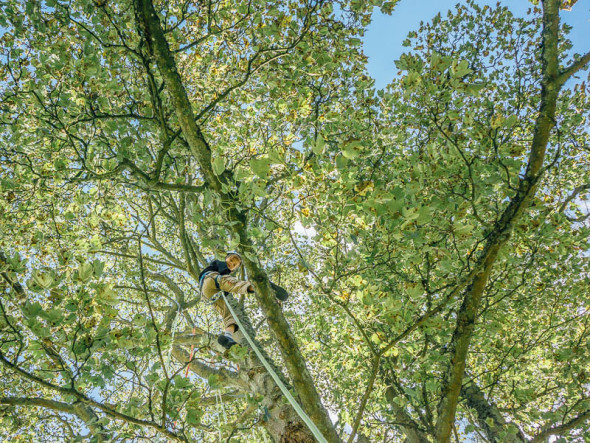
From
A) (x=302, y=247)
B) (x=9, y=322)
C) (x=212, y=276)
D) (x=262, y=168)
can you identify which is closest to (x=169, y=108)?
(x=212, y=276)

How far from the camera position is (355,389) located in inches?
259

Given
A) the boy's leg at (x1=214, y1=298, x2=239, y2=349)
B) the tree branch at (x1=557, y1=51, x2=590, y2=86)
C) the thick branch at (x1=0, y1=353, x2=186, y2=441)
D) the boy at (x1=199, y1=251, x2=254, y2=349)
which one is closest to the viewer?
the thick branch at (x1=0, y1=353, x2=186, y2=441)

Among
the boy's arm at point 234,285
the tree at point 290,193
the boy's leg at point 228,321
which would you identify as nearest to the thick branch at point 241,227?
the tree at point 290,193

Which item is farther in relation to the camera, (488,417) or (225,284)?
(488,417)

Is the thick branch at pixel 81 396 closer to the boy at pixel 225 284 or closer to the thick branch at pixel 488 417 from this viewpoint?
the boy at pixel 225 284

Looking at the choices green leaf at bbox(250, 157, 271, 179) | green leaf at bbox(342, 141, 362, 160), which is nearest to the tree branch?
green leaf at bbox(342, 141, 362, 160)

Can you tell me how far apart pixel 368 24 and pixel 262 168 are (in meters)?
3.41

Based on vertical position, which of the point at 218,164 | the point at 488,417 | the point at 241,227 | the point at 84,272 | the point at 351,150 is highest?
the point at 241,227

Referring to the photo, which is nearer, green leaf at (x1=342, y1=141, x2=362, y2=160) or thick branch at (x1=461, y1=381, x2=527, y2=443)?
green leaf at (x1=342, y1=141, x2=362, y2=160)

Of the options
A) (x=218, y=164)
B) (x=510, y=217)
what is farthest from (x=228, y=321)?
(x=510, y=217)

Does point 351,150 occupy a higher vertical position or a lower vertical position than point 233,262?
lower

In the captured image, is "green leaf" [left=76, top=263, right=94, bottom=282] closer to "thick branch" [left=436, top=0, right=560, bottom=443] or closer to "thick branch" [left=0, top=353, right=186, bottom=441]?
"thick branch" [left=0, top=353, right=186, bottom=441]

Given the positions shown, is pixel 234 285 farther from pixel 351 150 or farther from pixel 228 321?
pixel 351 150

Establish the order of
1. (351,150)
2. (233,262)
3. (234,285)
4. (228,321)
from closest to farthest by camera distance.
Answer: (351,150) < (234,285) < (233,262) < (228,321)
